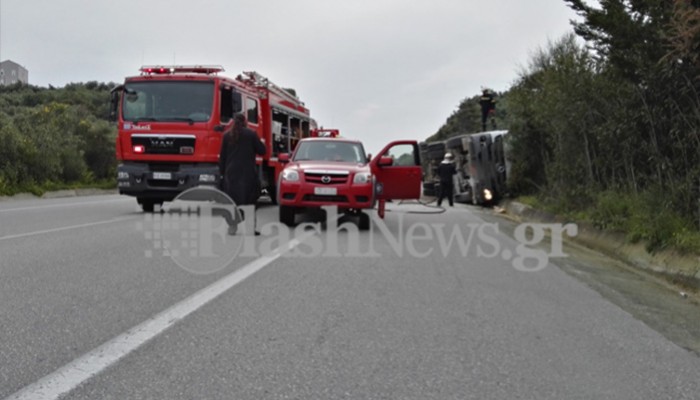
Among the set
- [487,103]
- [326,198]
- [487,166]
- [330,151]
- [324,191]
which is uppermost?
[487,103]

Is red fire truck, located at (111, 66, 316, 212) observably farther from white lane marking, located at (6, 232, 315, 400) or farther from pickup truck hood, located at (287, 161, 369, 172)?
white lane marking, located at (6, 232, 315, 400)

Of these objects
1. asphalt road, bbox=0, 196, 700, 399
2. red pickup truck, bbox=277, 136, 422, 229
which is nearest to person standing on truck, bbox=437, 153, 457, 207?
red pickup truck, bbox=277, 136, 422, 229

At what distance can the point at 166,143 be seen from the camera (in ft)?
46.9

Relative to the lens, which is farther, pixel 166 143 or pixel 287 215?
pixel 166 143

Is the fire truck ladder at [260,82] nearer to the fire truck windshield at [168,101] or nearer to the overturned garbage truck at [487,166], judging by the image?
the fire truck windshield at [168,101]

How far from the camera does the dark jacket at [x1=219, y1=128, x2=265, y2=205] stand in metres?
10.4

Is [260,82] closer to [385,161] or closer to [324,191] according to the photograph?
[385,161]

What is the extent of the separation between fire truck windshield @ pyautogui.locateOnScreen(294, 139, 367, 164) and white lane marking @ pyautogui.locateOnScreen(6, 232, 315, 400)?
6888 millimetres

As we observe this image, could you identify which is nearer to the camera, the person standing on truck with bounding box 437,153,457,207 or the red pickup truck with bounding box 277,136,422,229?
the red pickup truck with bounding box 277,136,422,229

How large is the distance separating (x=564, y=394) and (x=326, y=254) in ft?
17.4

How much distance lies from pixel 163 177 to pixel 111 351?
34.7 ft

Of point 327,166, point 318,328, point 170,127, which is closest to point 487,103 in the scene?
point 170,127

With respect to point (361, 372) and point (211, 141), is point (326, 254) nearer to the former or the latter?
point (361, 372)

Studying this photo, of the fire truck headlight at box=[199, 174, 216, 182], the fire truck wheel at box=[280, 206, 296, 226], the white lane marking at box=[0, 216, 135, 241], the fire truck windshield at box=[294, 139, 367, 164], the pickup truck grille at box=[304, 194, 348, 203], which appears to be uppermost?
the fire truck windshield at box=[294, 139, 367, 164]
